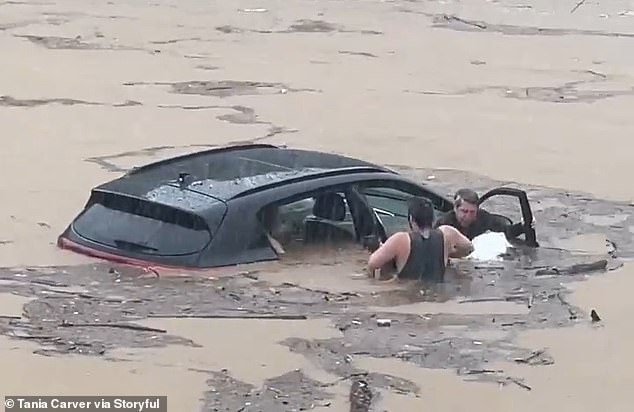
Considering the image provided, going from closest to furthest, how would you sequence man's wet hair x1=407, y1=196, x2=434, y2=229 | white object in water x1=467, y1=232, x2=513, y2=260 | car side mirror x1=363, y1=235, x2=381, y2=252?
man's wet hair x1=407, y1=196, x2=434, y2=229 → car side mirror x1=363, y1=235, x2=381, y2=252 → white object in water x1=467, y1=232, x2=513, y2=260

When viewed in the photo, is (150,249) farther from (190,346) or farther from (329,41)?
(329,41)

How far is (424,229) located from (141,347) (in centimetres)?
243

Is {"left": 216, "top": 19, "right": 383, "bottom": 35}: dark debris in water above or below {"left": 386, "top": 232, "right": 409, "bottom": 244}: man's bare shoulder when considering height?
below

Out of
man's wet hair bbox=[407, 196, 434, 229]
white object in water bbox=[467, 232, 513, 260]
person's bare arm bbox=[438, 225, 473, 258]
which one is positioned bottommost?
white object in water bbox=[467, 232, 513, 260]

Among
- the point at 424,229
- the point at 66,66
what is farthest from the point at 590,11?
the point at 424,229

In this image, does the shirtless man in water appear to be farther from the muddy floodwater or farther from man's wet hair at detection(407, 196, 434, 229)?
the muddy floodwater

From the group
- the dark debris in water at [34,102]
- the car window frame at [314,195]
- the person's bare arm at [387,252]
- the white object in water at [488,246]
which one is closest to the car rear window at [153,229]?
the car window frame at [314,195]

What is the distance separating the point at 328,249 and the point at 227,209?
101 centimetres

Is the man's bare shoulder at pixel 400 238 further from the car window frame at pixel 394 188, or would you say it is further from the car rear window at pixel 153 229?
the car rear window at pixel 153 229

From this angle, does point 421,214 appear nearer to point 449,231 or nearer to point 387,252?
point 387,252

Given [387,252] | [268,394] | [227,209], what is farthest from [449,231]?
[268,394]

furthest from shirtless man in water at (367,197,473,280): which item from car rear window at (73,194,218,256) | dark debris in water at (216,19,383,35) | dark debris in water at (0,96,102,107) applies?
dark debris in water at (216,19,383,35)

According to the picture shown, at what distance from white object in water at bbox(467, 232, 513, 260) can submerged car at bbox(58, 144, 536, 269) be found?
53 cm

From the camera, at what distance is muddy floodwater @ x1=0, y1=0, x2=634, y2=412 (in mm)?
8656
